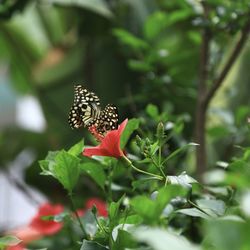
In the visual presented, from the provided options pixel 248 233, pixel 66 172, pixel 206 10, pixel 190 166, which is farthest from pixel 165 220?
pixel 190 166

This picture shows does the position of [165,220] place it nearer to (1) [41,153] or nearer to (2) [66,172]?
(2) [66,172]

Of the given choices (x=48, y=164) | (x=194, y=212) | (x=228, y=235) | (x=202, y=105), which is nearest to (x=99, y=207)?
(x=202, y=105)

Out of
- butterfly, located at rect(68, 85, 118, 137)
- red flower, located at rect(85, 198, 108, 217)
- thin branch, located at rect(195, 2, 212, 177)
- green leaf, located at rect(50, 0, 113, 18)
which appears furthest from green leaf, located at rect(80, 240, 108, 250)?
green leaf, located at rect(50, 0, 113, 18)

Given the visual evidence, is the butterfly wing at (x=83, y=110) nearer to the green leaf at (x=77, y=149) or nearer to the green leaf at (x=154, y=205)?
the green leaf at (x=77, y=149)

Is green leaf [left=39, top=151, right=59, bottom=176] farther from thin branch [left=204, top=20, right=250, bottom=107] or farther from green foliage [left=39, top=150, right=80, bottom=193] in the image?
thin branch [left=204, top=20, right=250, bottom=107]

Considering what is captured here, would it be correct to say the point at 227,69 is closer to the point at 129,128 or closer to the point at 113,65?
the point at 129,128

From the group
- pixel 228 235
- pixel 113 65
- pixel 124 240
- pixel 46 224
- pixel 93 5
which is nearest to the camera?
pixel 228 235
